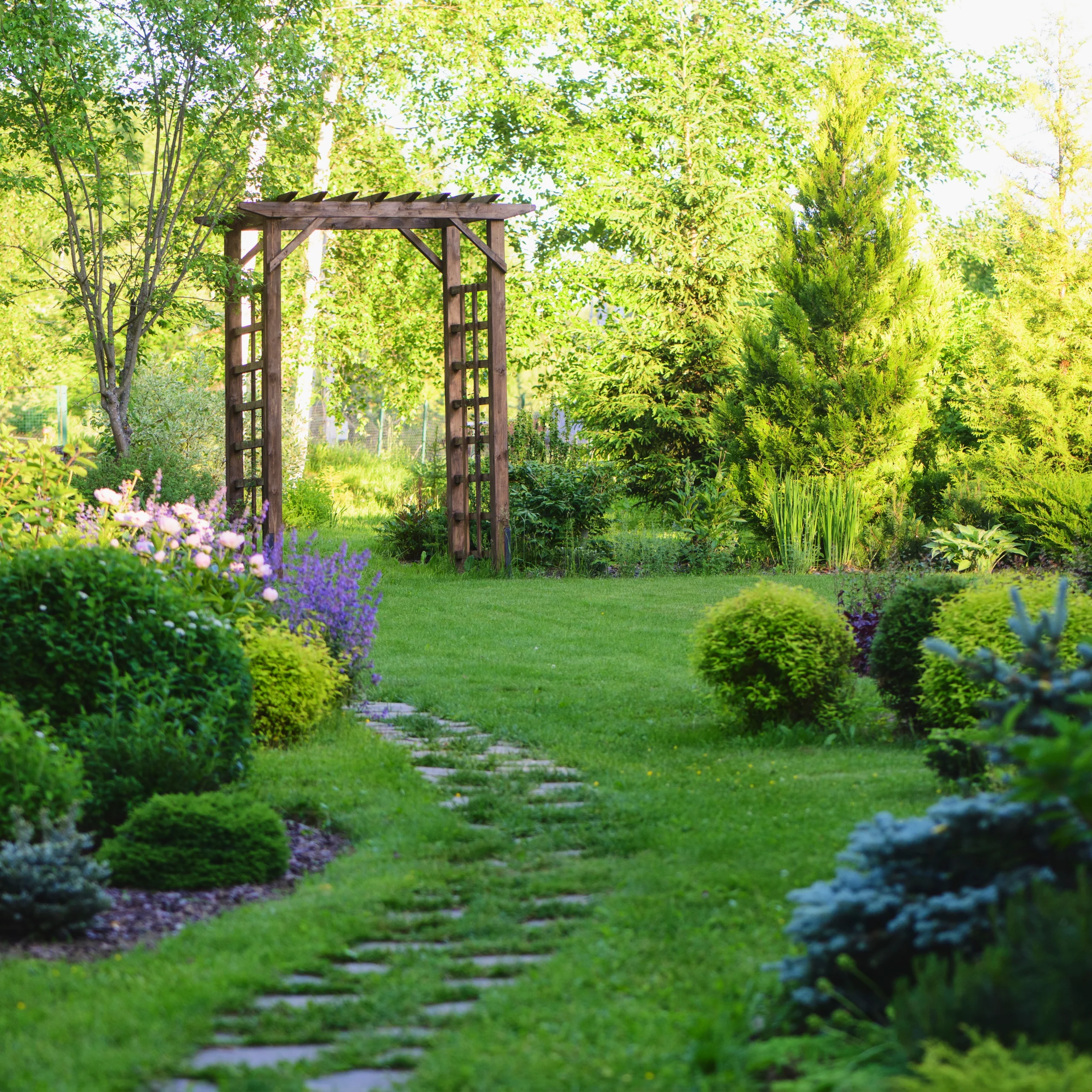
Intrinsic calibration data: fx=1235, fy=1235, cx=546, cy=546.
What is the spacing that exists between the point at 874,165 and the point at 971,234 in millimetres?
14354

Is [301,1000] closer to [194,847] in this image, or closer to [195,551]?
[194,847]

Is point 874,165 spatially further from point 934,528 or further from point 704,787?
point 704,787

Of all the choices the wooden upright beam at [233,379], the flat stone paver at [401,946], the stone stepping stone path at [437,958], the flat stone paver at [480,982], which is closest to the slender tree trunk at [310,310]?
the wooden upright beam at [233,379]

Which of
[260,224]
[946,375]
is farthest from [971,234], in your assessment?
[260,224]

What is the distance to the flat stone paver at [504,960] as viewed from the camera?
9.79 feet

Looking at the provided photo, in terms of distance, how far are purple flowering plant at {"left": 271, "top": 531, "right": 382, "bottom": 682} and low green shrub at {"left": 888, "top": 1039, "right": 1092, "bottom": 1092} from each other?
451 centimetres

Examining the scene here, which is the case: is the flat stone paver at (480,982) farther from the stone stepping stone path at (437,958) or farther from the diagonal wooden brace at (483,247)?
the diagonal wooden brace at (483,247)

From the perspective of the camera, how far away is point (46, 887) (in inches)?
124

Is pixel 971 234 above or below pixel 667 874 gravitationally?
above

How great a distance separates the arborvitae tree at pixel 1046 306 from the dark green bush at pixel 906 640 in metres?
7.77

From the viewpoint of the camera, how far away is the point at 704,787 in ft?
15.1

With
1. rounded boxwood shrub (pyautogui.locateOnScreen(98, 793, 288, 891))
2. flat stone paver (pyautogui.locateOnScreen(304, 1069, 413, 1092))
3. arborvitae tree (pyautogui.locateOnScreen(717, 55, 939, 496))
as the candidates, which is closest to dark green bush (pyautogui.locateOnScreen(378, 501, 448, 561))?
arborvitae tree (pyautogui.locateOnScreen(717, 55, 939, 496))

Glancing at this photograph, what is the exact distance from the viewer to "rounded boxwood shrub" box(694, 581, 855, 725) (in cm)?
555

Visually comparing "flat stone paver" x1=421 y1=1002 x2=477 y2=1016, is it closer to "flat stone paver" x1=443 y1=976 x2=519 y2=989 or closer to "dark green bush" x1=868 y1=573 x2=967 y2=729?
"flat stone paver" x1=443 y1=976 x2=519 y2=989
